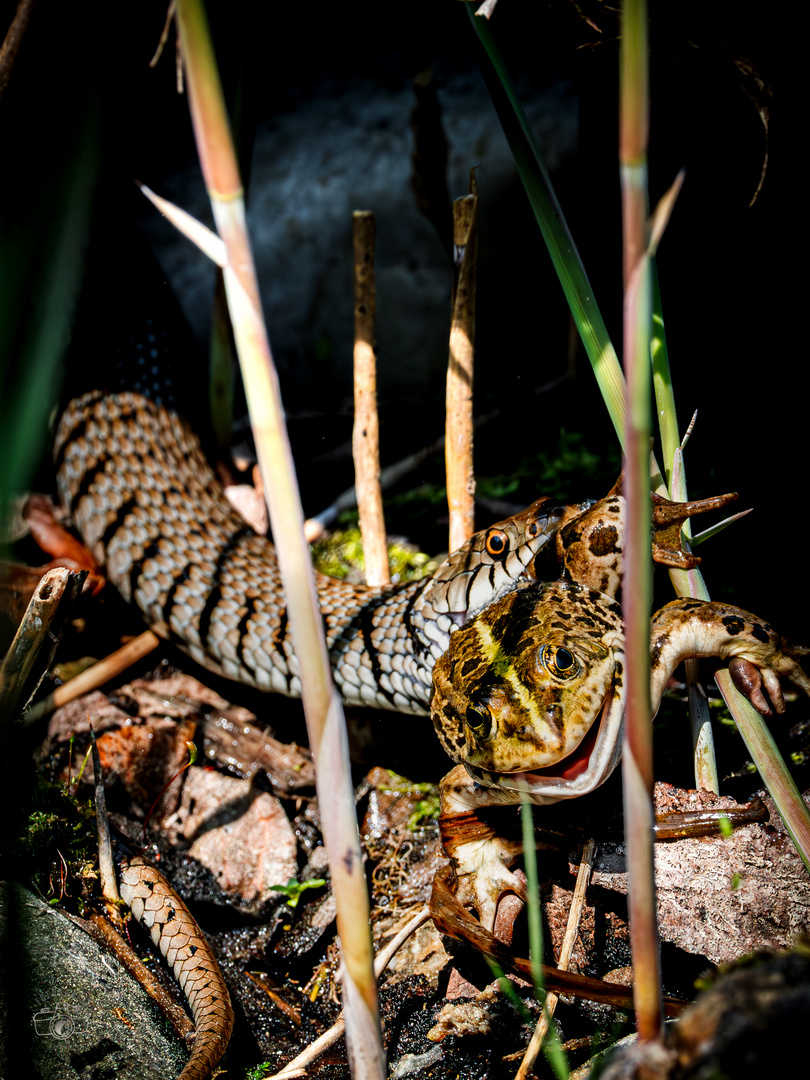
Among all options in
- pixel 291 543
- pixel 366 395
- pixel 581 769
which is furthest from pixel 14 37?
pixel 581 769

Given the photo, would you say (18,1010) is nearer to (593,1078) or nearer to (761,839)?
(593,1078)

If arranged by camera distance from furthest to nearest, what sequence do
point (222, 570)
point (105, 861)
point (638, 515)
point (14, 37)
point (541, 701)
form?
point (222, 570) < point (14, 37) < point (105, 861) < point (541, 701) < point (638, 515)

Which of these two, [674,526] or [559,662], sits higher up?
[674,526]

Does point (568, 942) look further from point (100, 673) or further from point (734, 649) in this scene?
point (100, 673)

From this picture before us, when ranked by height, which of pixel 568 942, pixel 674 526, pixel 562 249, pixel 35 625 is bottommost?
pixel 568 942

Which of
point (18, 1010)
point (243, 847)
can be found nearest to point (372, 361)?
point (243, 847)

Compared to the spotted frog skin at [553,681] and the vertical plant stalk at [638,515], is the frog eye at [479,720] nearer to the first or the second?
the spotted frog skin at [553,681]
